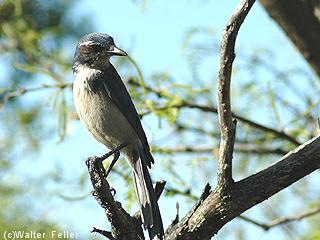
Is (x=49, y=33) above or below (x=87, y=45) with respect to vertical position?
above

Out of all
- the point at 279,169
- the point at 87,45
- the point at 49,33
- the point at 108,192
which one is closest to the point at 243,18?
the point at 279,169

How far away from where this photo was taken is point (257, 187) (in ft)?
8.86

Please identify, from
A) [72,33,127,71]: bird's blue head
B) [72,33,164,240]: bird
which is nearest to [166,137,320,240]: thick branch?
[72,33,164,240]: bird

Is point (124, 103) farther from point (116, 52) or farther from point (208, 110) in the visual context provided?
point (208, 110)

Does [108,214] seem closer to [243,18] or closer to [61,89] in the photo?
[243,18]

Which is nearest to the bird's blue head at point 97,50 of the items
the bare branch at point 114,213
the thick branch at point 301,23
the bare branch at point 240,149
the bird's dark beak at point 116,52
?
the bird's dark beak at point 116,52

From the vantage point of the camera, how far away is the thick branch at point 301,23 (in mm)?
4312

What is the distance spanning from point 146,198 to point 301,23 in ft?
5.61

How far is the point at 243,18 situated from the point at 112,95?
1439 millimetres

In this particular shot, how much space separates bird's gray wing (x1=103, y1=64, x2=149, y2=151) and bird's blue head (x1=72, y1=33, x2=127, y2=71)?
19 cm

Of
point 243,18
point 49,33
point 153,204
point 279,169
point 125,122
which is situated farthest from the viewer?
point 49,33

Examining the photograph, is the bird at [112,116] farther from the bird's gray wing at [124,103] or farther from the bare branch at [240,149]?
the bare branch at [240,149]

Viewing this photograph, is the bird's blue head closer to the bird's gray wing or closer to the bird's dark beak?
the bird's dark beak

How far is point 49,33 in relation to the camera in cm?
530
